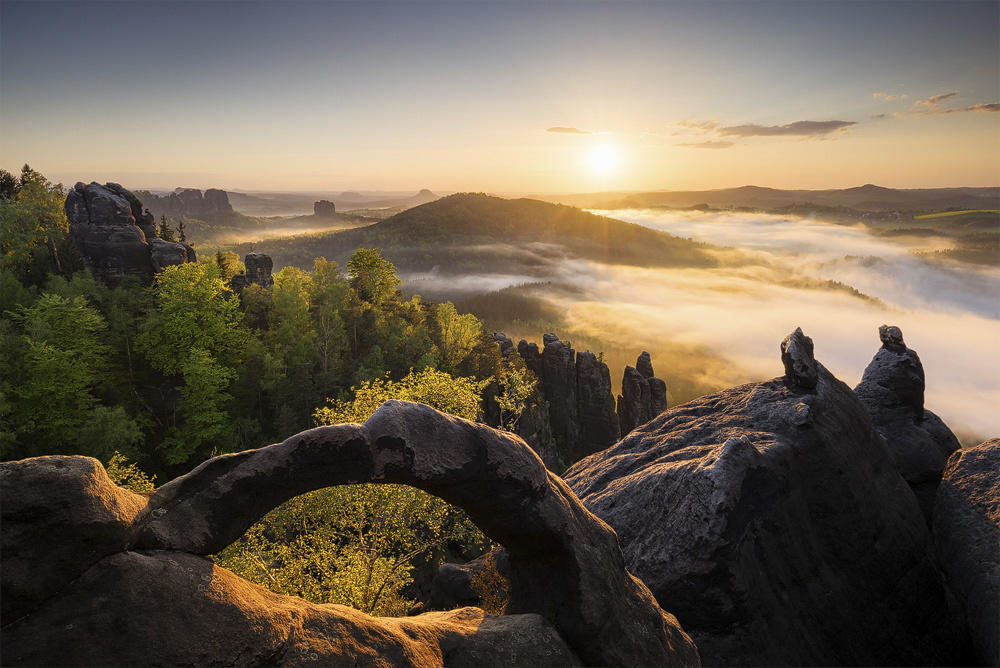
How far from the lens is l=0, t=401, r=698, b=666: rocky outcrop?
7.34 meters

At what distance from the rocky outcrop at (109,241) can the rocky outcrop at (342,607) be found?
71.6 metres

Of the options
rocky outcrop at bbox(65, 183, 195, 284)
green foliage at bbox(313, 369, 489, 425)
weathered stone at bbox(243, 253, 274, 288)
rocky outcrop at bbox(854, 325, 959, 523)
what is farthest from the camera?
weathered stone at bbox(243, 253, 274, 288)

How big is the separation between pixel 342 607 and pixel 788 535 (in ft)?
57.5

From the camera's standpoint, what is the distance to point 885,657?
19.2 metres

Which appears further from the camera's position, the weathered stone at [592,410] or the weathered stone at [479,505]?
the weathered stone at [592,410]

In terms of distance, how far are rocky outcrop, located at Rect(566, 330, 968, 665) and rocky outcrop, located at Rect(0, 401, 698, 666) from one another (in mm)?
3131

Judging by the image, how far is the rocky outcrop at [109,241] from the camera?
65.5 meters

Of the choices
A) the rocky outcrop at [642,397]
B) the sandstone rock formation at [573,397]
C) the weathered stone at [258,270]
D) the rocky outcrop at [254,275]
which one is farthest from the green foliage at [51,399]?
the rocky outcrop at [642,397]

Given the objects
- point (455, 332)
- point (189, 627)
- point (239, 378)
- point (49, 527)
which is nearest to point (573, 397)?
point (455, 332)

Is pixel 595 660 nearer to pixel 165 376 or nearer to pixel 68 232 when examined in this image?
pixel 165 376

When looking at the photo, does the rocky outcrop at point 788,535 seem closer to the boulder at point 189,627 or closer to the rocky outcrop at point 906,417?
the rocky outcrop at point 906,417

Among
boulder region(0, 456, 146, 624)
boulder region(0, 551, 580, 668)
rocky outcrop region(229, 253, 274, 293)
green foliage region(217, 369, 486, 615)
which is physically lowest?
green foliage region(217, 369, 486, 615)

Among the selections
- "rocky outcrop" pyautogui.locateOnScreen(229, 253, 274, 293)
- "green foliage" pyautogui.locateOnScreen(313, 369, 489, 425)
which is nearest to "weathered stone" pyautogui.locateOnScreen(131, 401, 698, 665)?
"green foliage" pyautogui.locateOnScreen(313, 369, 489, 425)

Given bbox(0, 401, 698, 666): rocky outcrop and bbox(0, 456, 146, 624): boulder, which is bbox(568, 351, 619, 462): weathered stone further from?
bbox(0, 456, 146, 624): boulder
